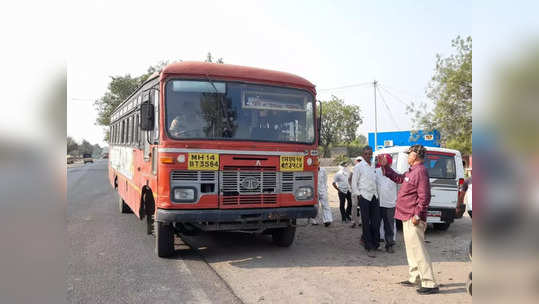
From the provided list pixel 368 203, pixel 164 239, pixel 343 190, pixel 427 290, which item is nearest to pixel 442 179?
pixel 343 190

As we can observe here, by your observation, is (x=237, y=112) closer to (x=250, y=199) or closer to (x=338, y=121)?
(x=250, y=199)

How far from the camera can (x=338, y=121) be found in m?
66.1

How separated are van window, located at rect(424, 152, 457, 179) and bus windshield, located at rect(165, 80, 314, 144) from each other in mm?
3693

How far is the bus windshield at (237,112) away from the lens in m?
5.96

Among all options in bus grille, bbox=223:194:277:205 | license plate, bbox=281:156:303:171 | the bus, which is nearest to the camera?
the bus

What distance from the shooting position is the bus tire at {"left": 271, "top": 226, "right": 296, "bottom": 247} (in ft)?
23.2

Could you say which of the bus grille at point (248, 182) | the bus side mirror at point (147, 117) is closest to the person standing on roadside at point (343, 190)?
the bus grille at point (248, 182)

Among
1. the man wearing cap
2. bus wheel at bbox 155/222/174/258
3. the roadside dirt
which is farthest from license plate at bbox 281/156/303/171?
bus wheel at bbox 155/222/174/258

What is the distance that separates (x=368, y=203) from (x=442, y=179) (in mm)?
2949

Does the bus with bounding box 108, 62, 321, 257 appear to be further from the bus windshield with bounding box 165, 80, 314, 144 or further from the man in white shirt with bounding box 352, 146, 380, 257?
the man in white shirt with bounding box 352, 146, 380, 257

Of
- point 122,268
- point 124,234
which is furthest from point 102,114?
point 122,268

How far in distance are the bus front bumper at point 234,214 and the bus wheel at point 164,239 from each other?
495 mm

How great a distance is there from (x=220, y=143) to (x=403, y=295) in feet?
10.6

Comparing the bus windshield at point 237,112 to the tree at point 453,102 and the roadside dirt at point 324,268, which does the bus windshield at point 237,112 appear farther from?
the tree at point 453,102
